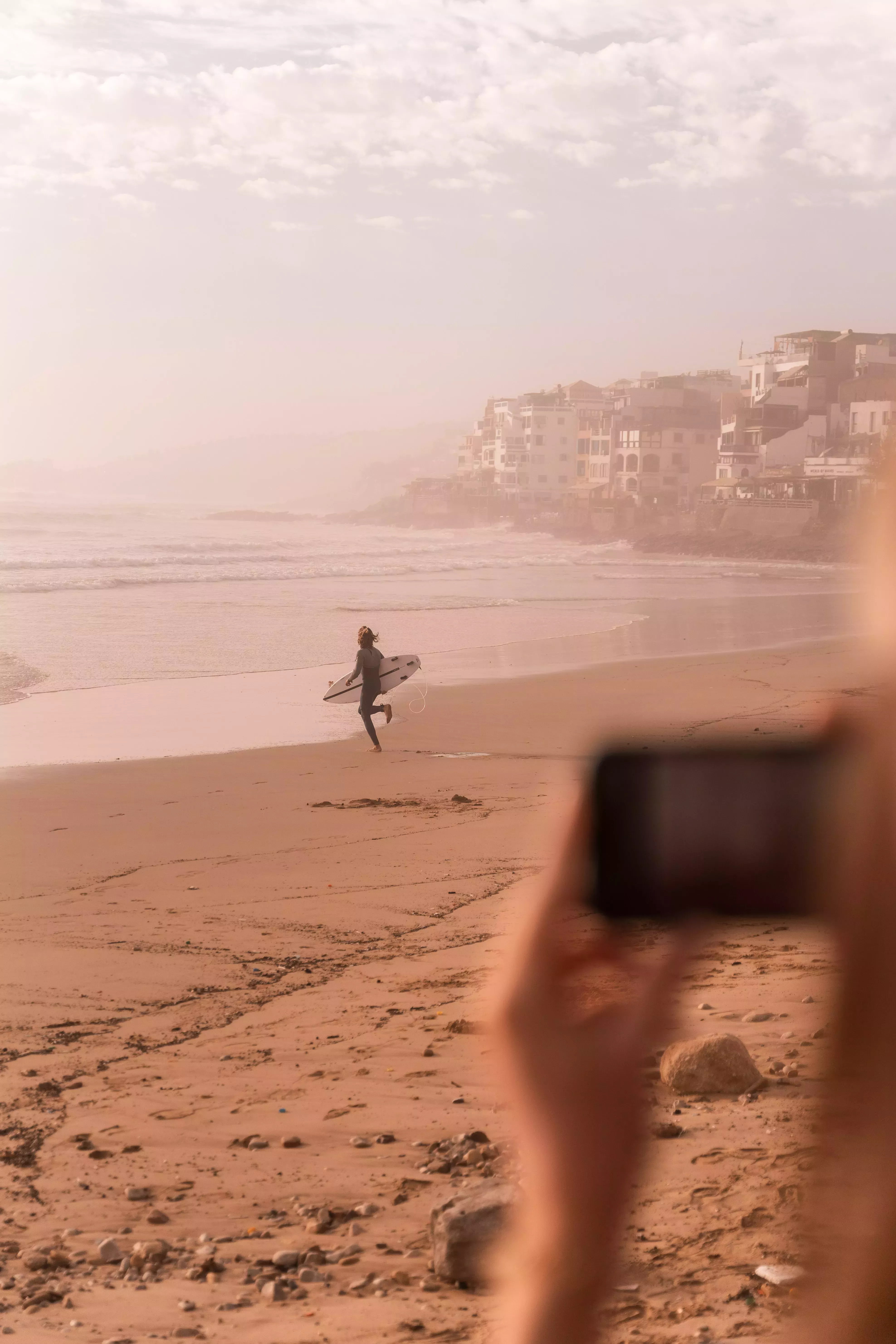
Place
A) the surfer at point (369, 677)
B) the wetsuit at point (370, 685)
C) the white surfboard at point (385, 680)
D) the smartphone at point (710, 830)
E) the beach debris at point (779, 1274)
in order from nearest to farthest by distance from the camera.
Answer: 1. the smartphone at point (710, 830)
2. the beach debris at point (779, 1274)
3. the wetsuit at point (370, 685)
4. the surfer at point (369, 677)
5. the white surfboard at point (385, 680)

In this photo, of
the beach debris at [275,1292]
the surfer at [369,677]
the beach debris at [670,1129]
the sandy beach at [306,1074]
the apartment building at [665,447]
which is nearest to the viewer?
the sandy beach at [306,1074]

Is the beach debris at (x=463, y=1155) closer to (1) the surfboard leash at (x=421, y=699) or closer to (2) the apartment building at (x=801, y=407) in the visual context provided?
(1) the surfboard leash at (x=421, y=699)

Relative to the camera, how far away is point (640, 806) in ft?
2.82

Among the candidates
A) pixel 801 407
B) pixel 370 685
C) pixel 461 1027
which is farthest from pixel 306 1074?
pixel 801 407

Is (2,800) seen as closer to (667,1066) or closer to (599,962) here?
(667,1066)

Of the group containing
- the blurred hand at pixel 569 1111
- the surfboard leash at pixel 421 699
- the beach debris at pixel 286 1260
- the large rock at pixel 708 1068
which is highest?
the blurred hand at pixel 569 1111

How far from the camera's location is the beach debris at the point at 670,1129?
3.67 metres

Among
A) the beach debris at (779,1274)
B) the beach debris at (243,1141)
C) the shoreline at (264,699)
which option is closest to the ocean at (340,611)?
the shoreline at (264,699)

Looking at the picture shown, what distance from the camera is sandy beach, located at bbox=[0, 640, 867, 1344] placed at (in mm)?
2967

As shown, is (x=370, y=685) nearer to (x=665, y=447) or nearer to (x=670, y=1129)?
(x=670, y=1129)

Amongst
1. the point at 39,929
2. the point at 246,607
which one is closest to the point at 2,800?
the point at 39,929

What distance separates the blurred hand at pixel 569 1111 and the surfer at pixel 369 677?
1261 centimetres

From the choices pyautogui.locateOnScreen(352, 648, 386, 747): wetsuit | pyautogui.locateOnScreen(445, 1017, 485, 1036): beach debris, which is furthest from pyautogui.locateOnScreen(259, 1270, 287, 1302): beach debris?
pyautogui.locateOnScreen(352, 648, 386, 747): wetsuit

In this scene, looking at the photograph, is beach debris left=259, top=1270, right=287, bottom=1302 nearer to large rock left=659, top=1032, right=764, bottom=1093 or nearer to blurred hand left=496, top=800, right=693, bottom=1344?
large rock left=659, top=1032, right=764, bottom=1093
